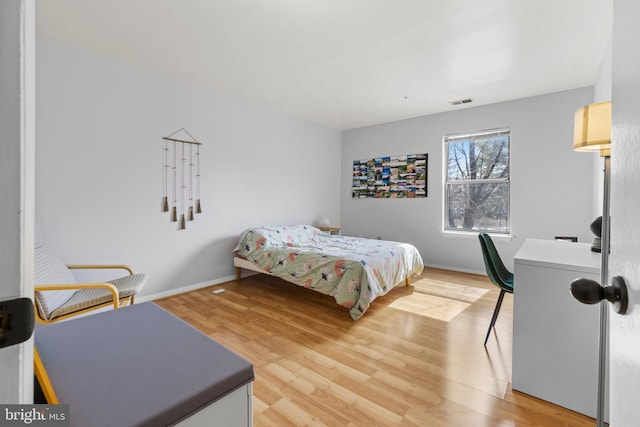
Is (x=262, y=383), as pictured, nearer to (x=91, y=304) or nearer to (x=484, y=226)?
(x=91, y=304)

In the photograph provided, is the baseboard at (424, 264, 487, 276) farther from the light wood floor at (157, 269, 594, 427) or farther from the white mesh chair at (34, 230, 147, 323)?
the white mesh chair at (34, 230, 147, 323)

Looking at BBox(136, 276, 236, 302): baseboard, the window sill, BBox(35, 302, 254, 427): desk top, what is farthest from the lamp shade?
BBox(136, 276, 236, 302): baseboard

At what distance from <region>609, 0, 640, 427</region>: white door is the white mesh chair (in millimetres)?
2479

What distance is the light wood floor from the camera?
5.01ft

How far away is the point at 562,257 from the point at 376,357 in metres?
1.35

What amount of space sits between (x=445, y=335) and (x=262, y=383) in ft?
5.03

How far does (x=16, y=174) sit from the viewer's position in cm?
39

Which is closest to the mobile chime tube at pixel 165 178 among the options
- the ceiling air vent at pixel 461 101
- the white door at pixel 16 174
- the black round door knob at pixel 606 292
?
the white door at pixel 16 174

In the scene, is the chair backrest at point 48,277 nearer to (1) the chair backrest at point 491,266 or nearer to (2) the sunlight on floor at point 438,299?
(2) the sunlight on floor at point 438,299

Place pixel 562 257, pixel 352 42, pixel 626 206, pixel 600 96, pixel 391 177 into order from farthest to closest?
pixel 391 177 < pixel 600 96 < pixel 352 42 < pixel 562 257 < pixel 626 206

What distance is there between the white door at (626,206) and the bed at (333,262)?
2.07 meters

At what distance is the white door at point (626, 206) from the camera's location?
489 mm

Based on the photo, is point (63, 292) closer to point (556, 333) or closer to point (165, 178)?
point (165, 178)

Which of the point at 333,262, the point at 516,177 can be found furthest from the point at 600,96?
the point at 333,262
